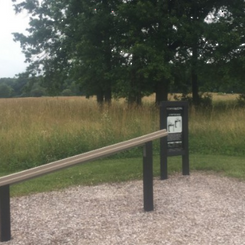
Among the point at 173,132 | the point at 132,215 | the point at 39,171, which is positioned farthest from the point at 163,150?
the point at 39,171

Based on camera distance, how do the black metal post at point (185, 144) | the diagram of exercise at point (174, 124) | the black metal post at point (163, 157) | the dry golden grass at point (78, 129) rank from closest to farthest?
the black metal post at point (163, 157) → the diagram of exercise at point (174, 124) → the black metal post at point (185, 144) → the dry golden grass at point (78, 129)

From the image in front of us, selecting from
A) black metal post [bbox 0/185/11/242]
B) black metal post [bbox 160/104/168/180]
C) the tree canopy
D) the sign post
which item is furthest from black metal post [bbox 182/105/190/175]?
the tree canopy

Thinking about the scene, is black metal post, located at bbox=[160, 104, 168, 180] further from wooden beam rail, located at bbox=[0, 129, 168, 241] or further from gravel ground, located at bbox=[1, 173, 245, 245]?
wooden beam rail, located at bbox=[0, 129, 168, 241]

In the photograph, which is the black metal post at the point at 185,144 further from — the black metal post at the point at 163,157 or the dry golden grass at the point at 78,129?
the dry golden grass at the point at 78,129

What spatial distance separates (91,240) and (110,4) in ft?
46.1

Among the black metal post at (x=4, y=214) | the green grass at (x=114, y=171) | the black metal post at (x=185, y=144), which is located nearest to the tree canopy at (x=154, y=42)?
the green grass at (x=114, y=171)

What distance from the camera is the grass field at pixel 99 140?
7.12m

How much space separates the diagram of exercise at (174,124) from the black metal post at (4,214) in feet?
11.7

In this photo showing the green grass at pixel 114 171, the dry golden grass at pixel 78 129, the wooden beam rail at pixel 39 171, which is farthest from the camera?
the dry golden grass at pixel 78 129

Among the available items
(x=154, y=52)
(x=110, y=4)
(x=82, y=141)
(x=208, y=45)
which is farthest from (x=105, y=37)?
(x=82, y=141)

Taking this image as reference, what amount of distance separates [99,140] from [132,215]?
15.4 feet

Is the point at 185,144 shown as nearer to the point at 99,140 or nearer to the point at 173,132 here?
the point at 173,132

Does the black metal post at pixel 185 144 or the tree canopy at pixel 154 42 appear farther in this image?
the tree canopy at pixel 154 42

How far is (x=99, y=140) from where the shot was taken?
9219 mm
